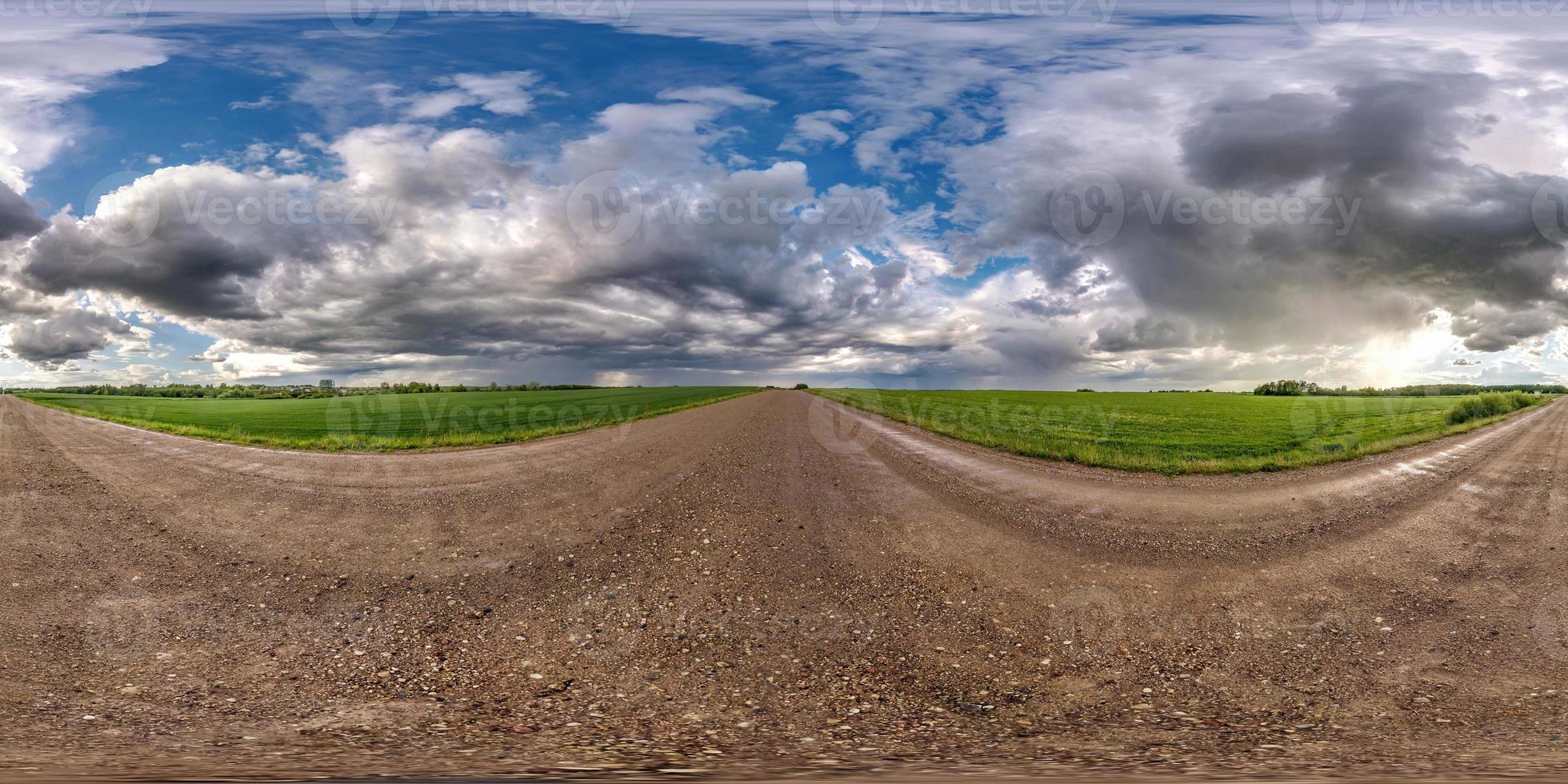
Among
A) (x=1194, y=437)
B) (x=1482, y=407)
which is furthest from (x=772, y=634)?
(x=1482, y=407)

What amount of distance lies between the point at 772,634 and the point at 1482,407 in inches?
2490

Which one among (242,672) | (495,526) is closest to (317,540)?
(495,526)

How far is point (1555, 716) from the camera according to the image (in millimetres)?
5109

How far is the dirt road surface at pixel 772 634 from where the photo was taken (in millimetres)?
4527

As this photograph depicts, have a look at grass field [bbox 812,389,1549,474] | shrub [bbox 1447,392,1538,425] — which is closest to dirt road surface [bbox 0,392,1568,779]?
grass field [bbox 812,389,1549,474]

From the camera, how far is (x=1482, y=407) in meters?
46.1

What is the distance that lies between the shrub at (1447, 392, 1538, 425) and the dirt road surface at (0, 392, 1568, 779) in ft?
126

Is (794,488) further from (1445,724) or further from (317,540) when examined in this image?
(1445,724)

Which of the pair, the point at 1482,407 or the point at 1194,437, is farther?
the point at 1482,407

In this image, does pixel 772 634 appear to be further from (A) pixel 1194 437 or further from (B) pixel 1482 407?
(B) pixel 1482 407

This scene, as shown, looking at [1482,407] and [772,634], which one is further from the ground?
[1482,407]

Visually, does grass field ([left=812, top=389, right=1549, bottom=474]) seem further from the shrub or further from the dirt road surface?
the dirt road surface

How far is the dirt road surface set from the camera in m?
4.53

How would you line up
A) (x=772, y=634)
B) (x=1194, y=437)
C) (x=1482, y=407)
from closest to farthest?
(x=772, y=634) → (x=1194, y=437) → (x=1482, y=407)
